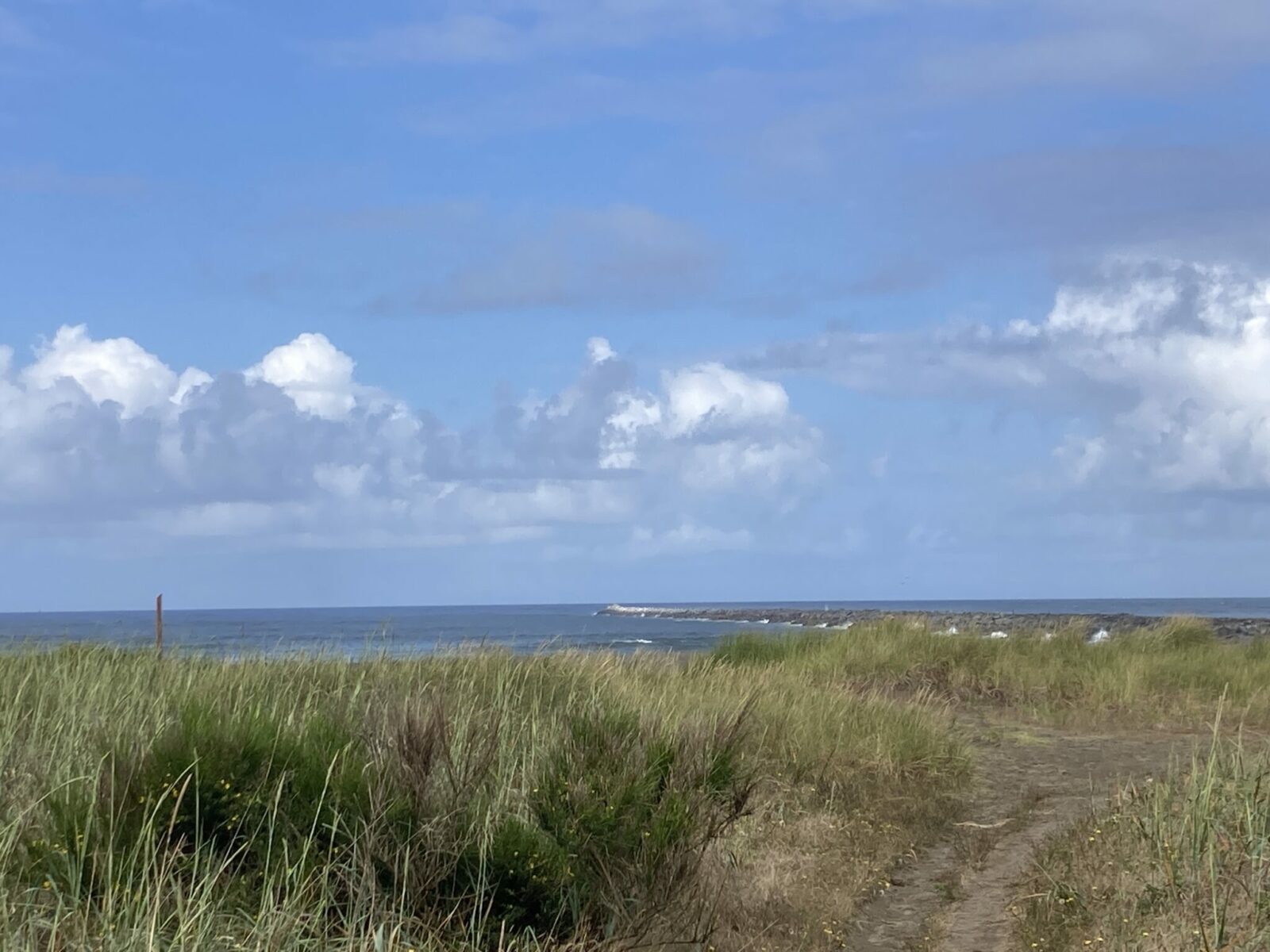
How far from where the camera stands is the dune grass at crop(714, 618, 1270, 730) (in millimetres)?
17141

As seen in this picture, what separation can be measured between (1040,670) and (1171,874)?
43.0ft

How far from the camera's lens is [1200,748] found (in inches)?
518

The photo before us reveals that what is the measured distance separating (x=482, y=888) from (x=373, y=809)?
0.58 metres

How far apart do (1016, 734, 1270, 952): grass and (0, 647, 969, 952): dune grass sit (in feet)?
4.18

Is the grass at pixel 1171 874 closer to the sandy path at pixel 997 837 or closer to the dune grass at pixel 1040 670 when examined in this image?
the sandy path at pixel 997 837

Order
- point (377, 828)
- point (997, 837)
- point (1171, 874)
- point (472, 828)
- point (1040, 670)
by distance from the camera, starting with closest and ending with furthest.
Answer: point (377, 828), point (472, 828), point (1171, 874), point (997, 837), point (1040, 670)

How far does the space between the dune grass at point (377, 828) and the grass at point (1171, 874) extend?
1275mm

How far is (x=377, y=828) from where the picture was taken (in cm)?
556

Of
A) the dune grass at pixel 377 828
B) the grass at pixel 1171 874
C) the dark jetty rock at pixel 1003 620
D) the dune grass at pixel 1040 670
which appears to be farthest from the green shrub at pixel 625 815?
the dark jetty rock at pixel 1003 620

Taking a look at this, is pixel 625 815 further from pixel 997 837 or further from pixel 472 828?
pixel 997 837

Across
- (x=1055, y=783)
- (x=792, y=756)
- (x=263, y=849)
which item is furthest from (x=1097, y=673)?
(x=263, y=849)

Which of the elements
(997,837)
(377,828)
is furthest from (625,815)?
(997,837)

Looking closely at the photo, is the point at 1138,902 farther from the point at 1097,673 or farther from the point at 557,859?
the point at 1097,673

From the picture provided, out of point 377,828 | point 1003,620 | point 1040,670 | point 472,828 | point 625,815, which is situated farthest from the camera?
point 1003,620
